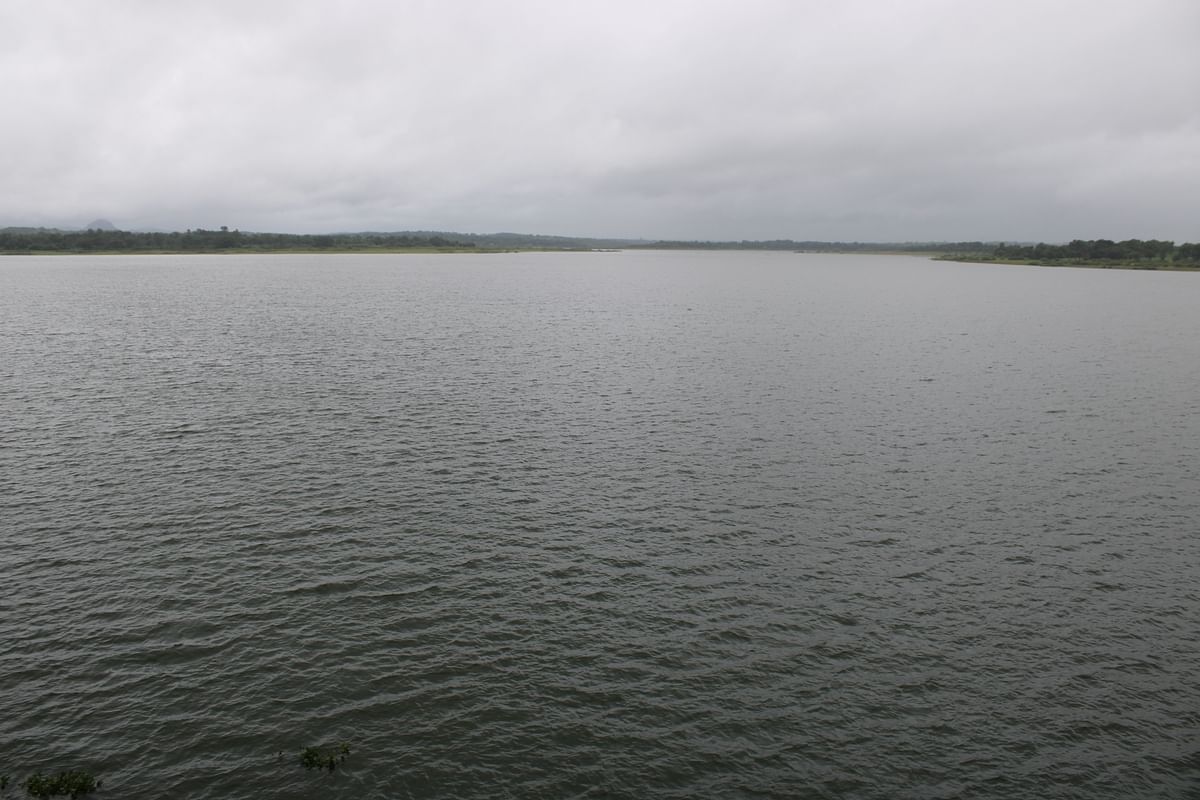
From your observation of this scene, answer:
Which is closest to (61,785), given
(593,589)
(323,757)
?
(323,757)

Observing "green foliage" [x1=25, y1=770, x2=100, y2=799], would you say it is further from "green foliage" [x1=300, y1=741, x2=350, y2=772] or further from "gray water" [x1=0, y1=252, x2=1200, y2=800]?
"green foliage" [x1=300, y1=741, x2=350, y2=772]

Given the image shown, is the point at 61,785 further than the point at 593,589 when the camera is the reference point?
Answer: No

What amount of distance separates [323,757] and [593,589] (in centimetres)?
1408

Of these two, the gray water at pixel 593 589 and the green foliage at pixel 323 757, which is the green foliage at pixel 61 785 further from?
the green foliage at pixel 323 757

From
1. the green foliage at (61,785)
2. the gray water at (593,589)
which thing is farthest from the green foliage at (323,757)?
the green foliage at (61,785)

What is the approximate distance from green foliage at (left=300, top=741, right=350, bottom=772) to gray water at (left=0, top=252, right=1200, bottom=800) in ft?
1.35

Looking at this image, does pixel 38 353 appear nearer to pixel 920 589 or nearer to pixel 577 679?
pixel 577 679

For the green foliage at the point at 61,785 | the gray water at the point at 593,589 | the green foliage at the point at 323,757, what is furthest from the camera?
the gray water at the point at 593,589

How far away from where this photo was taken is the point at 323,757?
2305 centimetres

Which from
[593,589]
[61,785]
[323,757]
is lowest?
[323,757]

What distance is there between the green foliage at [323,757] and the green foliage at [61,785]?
19.6 ft

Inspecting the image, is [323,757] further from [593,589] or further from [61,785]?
[593,589]

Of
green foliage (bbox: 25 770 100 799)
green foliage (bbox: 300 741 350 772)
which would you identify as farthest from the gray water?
green foliage (bbox: 25 770 100 799)

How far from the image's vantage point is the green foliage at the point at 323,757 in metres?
22.9
